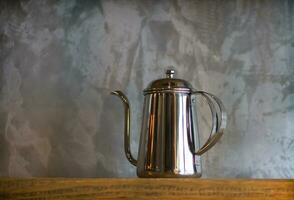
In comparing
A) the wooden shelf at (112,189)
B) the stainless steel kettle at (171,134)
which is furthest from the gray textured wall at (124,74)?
the wooden shelf at (112,189)

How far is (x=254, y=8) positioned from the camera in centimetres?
99

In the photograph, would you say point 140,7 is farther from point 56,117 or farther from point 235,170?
point 235,170

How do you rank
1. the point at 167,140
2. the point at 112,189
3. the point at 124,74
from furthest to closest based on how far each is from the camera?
the point at 124,74
the point at 167,140
the point at 112,189

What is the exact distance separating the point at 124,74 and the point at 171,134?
0.25m

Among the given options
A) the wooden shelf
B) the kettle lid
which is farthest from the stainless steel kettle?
the wooden shelf

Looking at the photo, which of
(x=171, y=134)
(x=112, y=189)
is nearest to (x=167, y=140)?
(x=171, y=134)

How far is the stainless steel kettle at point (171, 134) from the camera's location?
0.74 metres

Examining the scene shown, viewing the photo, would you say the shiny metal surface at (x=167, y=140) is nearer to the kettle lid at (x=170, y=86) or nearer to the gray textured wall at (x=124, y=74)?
the kettle lid at (x=170, y=86)

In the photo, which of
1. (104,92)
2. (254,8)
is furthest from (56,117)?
(254,8)

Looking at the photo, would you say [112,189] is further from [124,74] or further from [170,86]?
[124,74]

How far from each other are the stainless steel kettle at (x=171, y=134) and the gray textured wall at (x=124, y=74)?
0.16 meters

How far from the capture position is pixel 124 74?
3.15 ft

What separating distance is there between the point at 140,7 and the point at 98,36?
0.11m

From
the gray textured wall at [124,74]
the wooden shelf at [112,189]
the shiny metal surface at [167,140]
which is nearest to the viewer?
the wooden shelf at [112,189]
